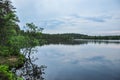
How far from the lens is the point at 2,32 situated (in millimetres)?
46031

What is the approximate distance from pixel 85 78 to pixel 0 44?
26767mm

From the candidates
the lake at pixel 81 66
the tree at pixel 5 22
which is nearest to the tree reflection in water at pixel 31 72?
the lake at pixel 81 66

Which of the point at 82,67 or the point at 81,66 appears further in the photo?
the point at 81,66

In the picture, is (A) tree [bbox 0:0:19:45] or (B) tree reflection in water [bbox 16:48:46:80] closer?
(B) tree reflection in water [bbox 16:48:46:80]

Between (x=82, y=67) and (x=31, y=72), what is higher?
(x=31, y=72)

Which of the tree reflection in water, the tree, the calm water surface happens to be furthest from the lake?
the tree

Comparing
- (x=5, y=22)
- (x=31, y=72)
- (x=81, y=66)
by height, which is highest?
(x=5, y=22)

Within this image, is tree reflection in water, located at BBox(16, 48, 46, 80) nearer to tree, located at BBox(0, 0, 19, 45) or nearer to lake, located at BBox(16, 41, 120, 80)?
lake, located at BBox(16, 41, 120, 80)

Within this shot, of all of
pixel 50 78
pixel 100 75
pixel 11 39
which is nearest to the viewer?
pixel 50 78

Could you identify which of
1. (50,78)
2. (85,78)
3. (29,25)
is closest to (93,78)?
(85,78)

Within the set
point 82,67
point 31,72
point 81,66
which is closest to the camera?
point 31,72

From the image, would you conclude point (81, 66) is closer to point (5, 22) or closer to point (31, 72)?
point (31, 72)

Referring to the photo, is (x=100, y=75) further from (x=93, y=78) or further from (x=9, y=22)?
(x=9, y=22)

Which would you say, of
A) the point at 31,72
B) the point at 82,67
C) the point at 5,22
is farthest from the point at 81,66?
the point at 5,22
